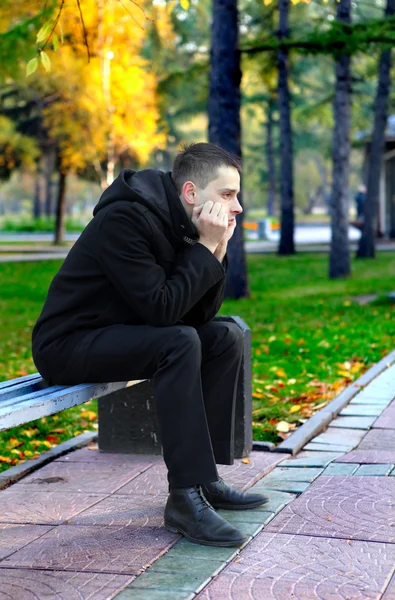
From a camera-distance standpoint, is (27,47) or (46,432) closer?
(46,432)

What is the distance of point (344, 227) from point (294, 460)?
13.7 m

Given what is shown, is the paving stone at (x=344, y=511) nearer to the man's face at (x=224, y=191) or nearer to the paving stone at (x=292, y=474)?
the paving stone at (x=292, y=474)

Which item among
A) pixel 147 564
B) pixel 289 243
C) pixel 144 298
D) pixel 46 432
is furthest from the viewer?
pixel 289 243

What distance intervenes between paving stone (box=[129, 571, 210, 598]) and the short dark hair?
5.23 ft

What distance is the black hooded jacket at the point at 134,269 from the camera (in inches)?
151

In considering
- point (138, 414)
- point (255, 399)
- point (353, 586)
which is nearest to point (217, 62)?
point (255, 399)

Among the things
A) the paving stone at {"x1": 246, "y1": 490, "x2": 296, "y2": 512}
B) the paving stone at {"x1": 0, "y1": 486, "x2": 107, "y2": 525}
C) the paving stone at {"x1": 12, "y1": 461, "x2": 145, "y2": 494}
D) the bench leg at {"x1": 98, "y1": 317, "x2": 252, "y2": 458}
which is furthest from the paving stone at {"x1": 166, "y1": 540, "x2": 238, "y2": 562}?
the bench leg at {"x1": 98, "y1": 317, "x2": 252, "y2": 458}

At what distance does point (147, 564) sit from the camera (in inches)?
139

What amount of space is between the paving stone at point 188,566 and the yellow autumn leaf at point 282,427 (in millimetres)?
2317

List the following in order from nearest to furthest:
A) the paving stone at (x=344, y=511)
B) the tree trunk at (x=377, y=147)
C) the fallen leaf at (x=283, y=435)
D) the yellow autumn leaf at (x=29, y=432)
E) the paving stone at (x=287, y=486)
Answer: the paving stone at (x=344, y=511)
the paving stone at (x=287, y=486)
the fallen leaf at (x=283, y=435)
the yellow autumn leaf at (x=29, y=432)
the tree trunk at (x=377, y=147)

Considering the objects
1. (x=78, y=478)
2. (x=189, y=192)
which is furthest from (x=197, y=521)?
(x=189, y=192)

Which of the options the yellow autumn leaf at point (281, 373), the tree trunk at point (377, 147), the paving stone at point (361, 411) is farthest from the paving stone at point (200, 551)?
the tree trunk at point (377, 147)

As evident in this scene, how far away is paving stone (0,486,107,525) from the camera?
4.21 m

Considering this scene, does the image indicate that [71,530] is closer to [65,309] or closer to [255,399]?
[65,309]
